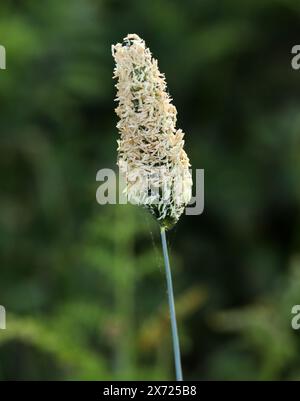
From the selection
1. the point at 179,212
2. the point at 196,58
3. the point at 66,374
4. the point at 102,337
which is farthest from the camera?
the point at 196,58

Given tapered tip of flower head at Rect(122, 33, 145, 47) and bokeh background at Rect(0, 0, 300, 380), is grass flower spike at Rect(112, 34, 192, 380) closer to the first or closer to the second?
tapered tip of flower head at Rect(122, 33, 145, 47)

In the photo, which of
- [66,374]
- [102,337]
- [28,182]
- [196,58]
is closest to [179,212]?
[66,374]

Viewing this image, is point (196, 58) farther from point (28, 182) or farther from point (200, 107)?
point (28, 182)
